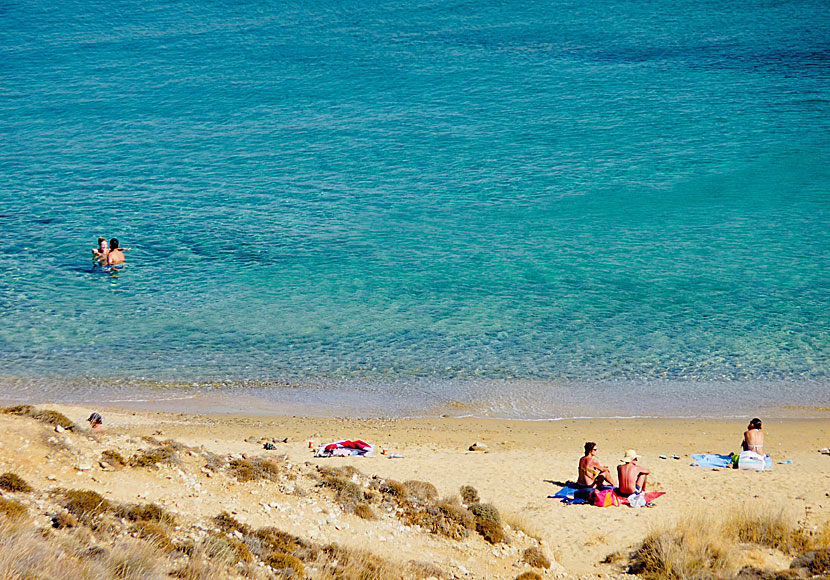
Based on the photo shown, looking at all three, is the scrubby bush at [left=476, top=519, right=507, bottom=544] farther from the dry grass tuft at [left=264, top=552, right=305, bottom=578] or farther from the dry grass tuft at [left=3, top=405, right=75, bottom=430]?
the dry grass tuft at [left=3, top=405, right=75, bottom=430]

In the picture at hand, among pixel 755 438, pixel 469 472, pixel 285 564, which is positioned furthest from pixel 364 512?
pixel 755 438

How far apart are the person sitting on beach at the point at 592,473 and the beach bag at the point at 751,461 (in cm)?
264

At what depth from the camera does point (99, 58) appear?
166 ft

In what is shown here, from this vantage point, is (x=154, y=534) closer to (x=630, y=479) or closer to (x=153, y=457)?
(x=153, y=457)

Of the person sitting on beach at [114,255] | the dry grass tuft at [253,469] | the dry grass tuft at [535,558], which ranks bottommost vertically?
the dry grass tuft at [535,558]

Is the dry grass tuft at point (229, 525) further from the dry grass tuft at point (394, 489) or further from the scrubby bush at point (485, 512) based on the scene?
the scrubby bush at point (485, 512)

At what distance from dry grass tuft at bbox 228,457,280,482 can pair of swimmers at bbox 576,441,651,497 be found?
5378 mm

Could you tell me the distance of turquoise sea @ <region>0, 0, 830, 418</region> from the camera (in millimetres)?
19562

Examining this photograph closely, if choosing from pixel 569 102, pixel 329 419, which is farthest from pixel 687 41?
pixel 329 419

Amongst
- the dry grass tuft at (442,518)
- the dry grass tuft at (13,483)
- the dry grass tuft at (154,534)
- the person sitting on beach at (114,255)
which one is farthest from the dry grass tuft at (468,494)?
the person sitting on beach at (114,255)

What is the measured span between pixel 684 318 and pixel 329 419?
420 inches

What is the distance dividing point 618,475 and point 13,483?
9.50m

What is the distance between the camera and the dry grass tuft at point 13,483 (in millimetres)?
10141

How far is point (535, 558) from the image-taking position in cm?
1122
